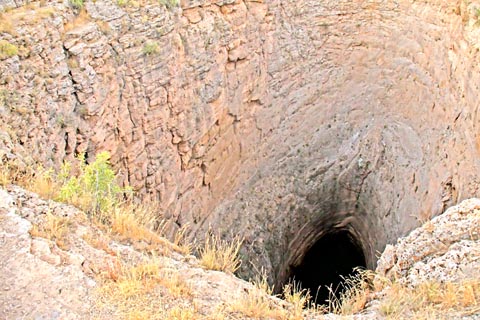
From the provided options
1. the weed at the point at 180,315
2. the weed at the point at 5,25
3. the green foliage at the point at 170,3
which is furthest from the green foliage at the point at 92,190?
the green foliage at the point at 170,3

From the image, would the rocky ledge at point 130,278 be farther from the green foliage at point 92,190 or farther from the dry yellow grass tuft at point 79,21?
the dry yellow grass tuft at point 79,21

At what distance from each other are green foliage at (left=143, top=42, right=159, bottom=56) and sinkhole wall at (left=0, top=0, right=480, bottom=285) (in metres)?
0.02

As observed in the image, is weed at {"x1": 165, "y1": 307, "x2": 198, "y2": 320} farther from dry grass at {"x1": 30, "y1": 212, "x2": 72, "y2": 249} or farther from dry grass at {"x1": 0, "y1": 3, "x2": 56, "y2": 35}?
dry grass at {"x1": 0, "y1": 3, "x2": 56, "y2": 35}

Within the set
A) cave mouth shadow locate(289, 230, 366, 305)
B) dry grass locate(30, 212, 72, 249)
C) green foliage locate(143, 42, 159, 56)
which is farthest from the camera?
cave mouth shadow locate(289, 230, 366, 305)

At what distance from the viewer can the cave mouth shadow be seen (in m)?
12.2

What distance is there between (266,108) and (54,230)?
7.50m

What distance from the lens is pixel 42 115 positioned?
20.8 ft

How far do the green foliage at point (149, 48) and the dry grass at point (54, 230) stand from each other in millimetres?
4174

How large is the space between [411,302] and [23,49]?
544cm

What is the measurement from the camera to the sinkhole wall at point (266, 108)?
686 centimetres

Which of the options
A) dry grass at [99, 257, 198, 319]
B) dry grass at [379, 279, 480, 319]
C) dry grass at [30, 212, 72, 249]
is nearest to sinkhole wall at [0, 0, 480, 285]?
dry grass at [30, 212, 72, 249]

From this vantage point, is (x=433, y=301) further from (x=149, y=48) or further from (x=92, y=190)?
(x=149, y=48)

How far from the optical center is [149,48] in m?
7.81

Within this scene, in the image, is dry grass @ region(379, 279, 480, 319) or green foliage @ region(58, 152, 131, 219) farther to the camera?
green foliage @ region(58, 152, 131, 219)
